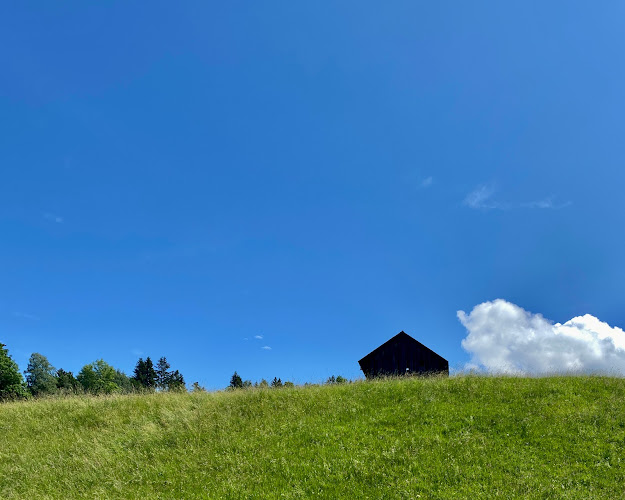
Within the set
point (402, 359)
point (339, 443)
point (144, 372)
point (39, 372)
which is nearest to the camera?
point (339, 443)

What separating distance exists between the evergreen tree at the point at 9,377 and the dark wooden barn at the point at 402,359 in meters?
53.3

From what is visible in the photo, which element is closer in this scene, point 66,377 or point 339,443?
point 339,443

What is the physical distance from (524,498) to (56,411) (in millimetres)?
20666

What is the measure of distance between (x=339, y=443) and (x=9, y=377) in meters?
63.3

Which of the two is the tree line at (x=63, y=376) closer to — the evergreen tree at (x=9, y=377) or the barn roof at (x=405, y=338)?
the evergreen tree at (x=9, y=377)

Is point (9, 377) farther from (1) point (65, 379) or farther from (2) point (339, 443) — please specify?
(2) point (339, 443)

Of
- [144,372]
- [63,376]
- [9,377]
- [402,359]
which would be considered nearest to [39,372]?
[63,376]

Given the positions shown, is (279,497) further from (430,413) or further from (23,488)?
(23,488)

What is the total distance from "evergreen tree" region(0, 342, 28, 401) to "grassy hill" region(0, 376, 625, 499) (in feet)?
151

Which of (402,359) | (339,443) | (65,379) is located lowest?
(339,443)

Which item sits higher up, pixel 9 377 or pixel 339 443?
pixel 9 377

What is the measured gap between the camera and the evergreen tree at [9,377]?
172 ft

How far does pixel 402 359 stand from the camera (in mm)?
29891

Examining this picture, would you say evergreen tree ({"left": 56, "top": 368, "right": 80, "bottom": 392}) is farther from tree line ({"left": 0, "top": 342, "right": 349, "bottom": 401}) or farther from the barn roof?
the barn roof
